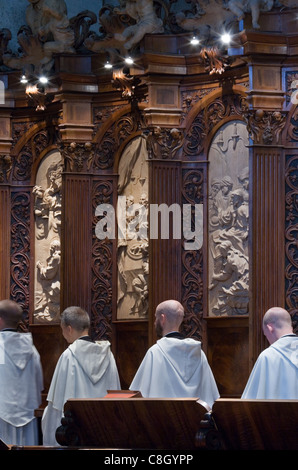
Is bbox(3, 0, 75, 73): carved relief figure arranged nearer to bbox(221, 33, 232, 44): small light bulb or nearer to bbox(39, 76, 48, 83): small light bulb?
bbox(39, 76, 48, 83): small light bulb

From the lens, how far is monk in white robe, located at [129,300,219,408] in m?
9.84

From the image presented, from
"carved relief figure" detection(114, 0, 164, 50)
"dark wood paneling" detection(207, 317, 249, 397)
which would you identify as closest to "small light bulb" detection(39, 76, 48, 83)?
"carved relief figure" detection(114, 0, 164, 50)

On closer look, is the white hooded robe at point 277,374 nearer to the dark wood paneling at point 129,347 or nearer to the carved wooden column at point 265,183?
the carved wooden column at point 265,183

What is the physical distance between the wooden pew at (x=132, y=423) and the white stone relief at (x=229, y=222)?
14.7 feet

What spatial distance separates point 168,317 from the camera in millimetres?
9883

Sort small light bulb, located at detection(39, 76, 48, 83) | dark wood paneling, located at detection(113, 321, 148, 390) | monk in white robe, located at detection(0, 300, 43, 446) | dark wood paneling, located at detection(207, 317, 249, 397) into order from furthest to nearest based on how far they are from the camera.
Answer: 1. small light bulb, located at detection(39, 76, 48, 83)
2. dark wood paneling, located at detection(113, 321, 148, 390)
3. dark wood paneling, located at detection(207, 317, 249, 397)
4. monk in white robe, located at detection(0, 300, 43, 446)

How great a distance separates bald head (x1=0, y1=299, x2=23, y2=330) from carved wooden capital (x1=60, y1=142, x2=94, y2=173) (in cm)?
374

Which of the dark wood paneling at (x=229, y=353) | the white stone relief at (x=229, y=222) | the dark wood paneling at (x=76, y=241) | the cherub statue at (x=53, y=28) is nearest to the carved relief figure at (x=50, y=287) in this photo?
the dark wood paneling at (x=76, y=241)

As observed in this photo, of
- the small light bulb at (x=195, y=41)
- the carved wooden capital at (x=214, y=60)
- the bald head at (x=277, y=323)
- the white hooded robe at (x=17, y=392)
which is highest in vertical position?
the small light bulb at (x=195, y=41)

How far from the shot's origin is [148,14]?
1306 centimetres

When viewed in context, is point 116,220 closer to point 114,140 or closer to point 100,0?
point 114,140

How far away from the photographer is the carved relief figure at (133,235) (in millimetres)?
13570

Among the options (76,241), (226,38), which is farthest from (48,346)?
(226,38)

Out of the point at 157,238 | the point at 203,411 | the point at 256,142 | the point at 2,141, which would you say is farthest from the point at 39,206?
the point at 203,411
